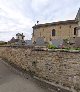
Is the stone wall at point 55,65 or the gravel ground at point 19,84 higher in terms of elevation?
the stone wall at point 55,65

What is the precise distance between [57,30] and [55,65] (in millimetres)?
36402

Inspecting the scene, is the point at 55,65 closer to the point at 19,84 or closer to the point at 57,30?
the point at 19,84

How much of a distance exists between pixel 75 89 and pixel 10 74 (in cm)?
1126

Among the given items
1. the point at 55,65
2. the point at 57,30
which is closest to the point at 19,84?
the point at 55,65

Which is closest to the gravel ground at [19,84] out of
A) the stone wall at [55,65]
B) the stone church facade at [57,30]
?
the stone wall at [55,65]

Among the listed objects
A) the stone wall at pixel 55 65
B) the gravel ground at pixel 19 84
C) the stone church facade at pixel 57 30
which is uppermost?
the stone church facade at pixel 57 30

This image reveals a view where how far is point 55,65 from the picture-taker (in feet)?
56.9

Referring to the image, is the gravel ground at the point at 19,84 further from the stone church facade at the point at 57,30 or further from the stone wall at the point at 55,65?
the stone church facade at the point at 57,30

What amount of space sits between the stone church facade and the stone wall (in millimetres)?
25442

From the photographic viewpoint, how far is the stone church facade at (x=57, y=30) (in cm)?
4972

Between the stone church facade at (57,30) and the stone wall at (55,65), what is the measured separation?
25442 millimetres

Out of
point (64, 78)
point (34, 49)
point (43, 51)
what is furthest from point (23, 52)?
point (64, 78)

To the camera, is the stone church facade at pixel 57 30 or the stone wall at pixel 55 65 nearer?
the stone wall at pixel 55 65

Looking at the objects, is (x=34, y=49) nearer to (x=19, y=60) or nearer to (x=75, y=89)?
(x=19, y=60)
